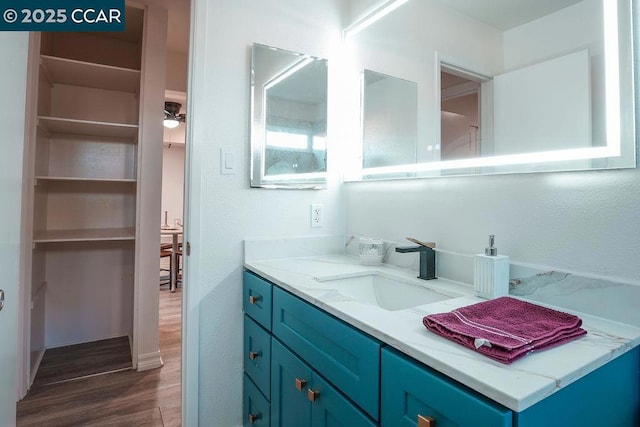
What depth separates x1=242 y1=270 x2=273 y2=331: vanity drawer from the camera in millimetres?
1303

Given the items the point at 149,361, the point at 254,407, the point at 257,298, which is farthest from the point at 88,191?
the point at 254,407

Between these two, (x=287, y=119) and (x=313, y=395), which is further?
(x=287, y=119)

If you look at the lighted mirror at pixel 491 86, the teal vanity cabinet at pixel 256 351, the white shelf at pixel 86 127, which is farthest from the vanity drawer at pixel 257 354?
the white shelf at pixel 86 127

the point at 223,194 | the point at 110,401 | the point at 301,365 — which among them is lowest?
the point at 110,401

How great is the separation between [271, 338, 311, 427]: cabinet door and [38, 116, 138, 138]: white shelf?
6.37 ft

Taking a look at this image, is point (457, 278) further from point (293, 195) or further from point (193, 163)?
point (193, 163)

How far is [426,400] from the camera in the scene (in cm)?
64

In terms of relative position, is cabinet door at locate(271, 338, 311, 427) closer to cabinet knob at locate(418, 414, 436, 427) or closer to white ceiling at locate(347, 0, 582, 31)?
cabinet knob at locate(418, 414, 436, 427)

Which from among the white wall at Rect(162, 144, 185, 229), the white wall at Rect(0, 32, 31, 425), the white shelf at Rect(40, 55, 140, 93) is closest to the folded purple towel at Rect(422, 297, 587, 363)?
the white wall at Rect(0, 32, 31, 425)

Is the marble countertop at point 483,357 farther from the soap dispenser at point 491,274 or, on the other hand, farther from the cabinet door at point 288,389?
the cabinet door at point 288,389

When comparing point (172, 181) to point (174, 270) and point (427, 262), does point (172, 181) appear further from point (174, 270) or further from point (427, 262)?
point (427, 262)

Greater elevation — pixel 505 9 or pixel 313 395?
pixel 505 9

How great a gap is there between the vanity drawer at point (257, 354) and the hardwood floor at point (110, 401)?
625mm

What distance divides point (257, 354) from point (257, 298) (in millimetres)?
234
